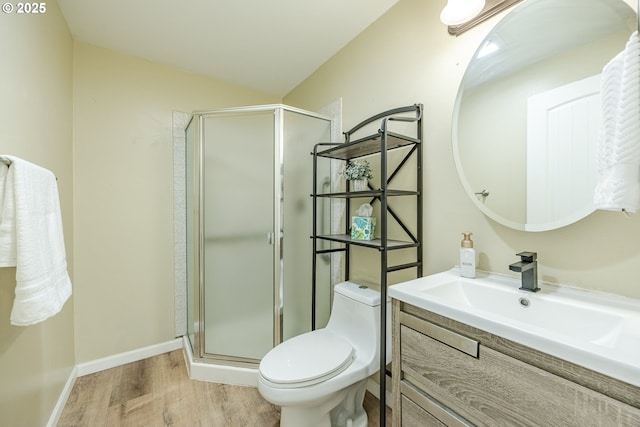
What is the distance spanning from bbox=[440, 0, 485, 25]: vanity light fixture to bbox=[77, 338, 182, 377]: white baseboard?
277 cm

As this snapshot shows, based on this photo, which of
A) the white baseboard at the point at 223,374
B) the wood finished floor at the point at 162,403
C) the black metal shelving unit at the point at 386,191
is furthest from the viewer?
the white baseboard at the point at 223,374

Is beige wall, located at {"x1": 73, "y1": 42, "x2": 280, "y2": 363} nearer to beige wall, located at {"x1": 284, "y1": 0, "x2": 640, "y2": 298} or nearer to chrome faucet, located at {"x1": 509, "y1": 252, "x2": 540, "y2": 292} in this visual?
beige wall, located at {"x1": 284, "y1": 0, "x2": 640, "y2": 298}

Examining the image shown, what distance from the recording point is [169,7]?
5.09 feet

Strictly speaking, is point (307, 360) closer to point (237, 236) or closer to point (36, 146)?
point (237, 236)

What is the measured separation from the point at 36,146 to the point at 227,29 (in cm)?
124

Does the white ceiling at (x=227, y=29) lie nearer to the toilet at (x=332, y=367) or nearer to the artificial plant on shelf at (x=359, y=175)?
the artificial plant on shelf at (x=359, y=175)

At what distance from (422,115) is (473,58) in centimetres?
31

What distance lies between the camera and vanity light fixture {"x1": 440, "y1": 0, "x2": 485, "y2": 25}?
43.2 inches

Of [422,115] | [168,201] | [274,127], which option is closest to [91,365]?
[168,201]

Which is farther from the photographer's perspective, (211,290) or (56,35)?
(211,290)

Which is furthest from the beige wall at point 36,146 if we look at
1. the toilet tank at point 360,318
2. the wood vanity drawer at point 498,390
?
the wood vanity drawer at point 498,390

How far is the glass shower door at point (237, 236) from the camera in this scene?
1880 mm

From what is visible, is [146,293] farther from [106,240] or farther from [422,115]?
[422,115]

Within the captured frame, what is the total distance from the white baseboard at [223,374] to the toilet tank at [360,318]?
27.6 inches
